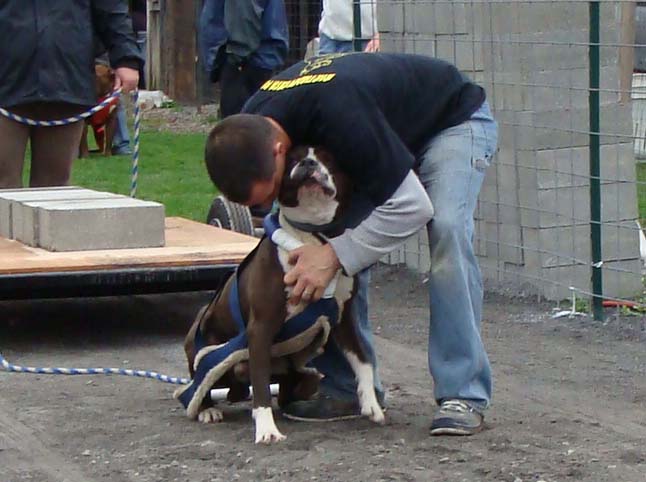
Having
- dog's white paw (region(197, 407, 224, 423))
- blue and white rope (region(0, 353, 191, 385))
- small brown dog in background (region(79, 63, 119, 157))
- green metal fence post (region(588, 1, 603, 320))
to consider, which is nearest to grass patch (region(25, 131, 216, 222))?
small brown dog in background (region(79, 63, 119, 157))

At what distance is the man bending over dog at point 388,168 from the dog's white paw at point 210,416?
0.29m

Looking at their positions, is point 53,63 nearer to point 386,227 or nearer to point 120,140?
point 386,227

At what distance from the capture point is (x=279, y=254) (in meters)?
4.80

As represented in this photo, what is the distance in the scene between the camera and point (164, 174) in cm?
1396

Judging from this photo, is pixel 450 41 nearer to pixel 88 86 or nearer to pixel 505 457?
pixel 88 86

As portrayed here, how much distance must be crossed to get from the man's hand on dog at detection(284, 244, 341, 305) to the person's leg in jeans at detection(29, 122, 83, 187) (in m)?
3.16

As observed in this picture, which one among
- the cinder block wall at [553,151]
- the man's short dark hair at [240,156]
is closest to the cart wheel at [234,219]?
the cinder block wall at [553,151]

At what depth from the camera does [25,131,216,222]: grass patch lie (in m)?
12.1

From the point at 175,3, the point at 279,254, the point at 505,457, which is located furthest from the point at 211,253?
the point at 175,3

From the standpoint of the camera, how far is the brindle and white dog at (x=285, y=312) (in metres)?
4.60

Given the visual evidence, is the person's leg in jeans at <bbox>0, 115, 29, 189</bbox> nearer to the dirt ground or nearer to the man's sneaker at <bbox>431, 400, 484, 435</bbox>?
the dirt ground

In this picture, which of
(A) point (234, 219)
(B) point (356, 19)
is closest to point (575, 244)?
(A) point (234, 219)

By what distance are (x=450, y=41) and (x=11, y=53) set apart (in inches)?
99.4

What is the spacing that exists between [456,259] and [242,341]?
0.77 m
